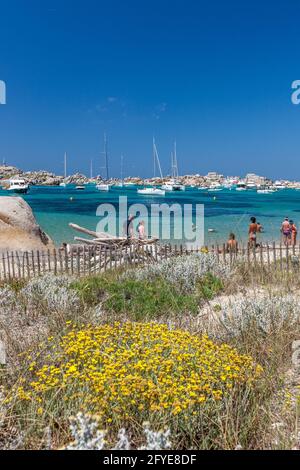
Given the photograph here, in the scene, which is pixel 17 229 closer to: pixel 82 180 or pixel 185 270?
pixel 185 270

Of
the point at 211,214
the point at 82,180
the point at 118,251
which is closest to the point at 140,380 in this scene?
the point at 118,251

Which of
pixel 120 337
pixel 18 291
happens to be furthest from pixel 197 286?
pixel 120 337

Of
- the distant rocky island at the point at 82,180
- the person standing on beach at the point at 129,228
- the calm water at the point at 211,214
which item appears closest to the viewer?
the person standing on beach at the point at 129,228

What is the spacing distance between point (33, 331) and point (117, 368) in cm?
277

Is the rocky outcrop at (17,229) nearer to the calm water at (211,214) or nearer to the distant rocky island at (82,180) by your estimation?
the calm water at (211,214)

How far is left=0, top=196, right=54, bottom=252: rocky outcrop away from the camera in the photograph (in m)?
16.6

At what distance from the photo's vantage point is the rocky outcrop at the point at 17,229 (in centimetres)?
1662

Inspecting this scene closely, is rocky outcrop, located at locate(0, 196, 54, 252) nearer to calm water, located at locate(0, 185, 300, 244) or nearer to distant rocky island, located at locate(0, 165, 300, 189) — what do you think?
calm water, located at locate(0, 185, 300, 244)

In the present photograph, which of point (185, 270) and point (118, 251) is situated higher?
point (185, 270)

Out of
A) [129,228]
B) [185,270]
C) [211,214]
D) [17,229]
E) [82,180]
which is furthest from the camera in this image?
[82,180]

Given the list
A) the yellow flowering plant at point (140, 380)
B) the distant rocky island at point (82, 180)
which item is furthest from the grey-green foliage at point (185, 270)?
the distant rocky island at point (82, 180)

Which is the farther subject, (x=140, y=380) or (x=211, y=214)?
(x=211, y=214)

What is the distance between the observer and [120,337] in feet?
14.2

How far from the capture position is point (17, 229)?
16953mm
